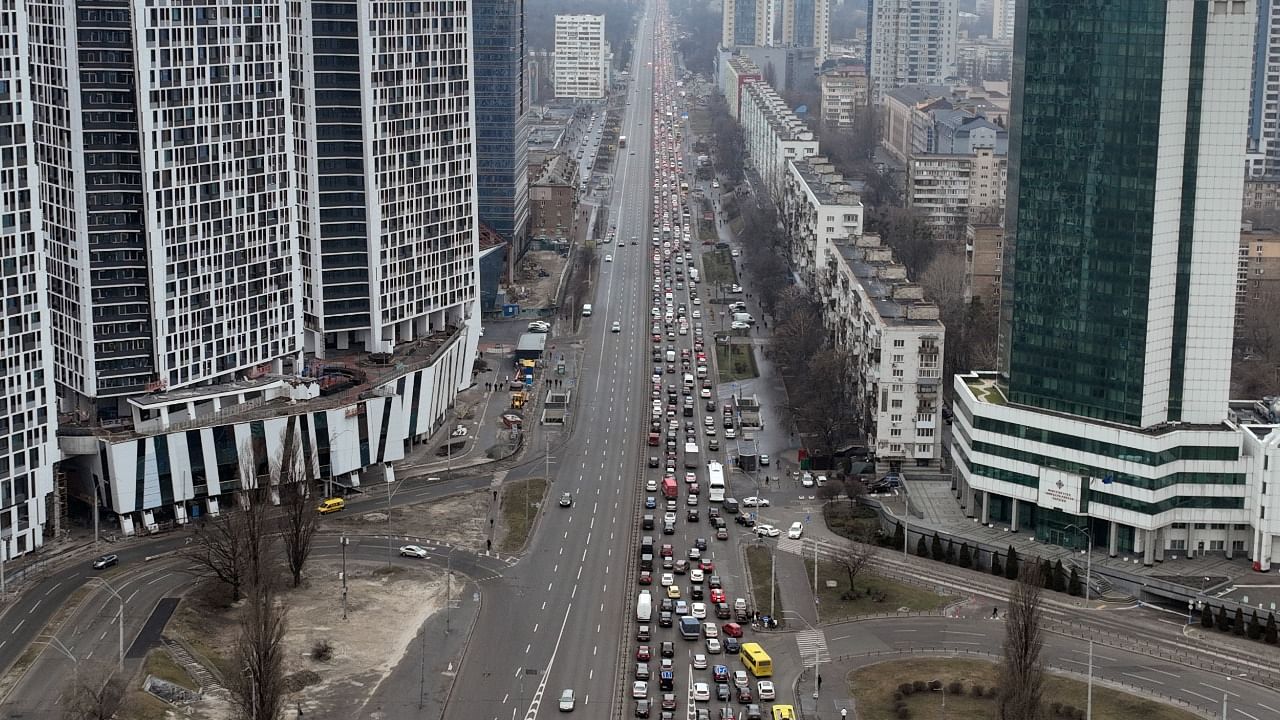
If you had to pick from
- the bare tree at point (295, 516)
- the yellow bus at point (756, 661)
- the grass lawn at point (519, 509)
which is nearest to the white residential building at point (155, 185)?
the bare tree at point (295, 516)

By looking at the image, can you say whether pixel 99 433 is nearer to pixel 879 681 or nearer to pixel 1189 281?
pixel 879 681

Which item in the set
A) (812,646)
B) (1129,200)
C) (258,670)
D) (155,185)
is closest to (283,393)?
(155,185)

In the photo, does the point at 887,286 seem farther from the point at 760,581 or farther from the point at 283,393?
the point at 283,393

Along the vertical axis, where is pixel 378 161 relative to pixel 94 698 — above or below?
above

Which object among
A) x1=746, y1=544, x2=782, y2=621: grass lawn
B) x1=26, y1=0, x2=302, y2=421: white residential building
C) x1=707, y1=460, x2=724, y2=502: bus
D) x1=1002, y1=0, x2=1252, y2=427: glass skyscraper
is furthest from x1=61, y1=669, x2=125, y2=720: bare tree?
x1=1002, y1=0, x2=1252, y2=427: glass skyscraper

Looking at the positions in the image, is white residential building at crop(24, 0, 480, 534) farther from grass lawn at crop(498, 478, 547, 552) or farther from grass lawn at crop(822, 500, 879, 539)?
grass lawn at crop(822, 500, 879, 539)

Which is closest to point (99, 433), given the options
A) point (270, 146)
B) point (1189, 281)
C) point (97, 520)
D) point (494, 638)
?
point (97, 520)

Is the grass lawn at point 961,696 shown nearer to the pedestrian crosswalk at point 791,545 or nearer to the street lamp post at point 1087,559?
the street lamp post at point 1087,559
